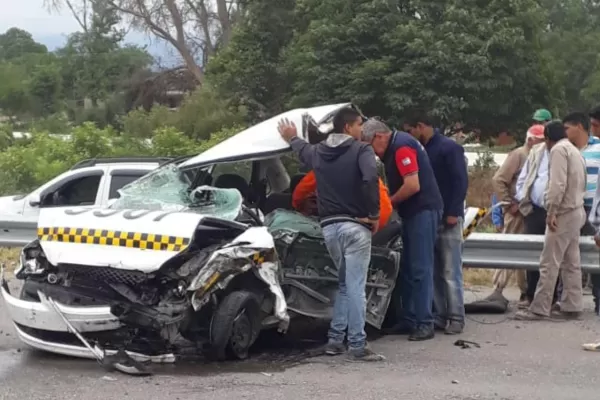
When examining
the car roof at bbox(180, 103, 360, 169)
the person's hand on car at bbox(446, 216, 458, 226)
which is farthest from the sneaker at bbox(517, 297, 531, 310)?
the car roof at bbox(180, 103, 360, 169)

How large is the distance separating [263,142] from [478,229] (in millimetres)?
6730

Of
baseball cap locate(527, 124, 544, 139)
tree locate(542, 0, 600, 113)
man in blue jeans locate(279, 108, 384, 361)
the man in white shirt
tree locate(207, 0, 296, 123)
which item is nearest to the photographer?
man in blue jeans locate(279, 108, 384, 361)

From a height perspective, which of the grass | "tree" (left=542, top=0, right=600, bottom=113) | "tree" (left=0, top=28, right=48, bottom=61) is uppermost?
"tree" (left=0, top=28, right=48, bottom=61)

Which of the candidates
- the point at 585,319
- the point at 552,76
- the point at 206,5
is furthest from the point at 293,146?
the point at 206,5

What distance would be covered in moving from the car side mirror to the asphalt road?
4.81 meters

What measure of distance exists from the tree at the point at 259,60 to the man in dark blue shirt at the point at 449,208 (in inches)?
849

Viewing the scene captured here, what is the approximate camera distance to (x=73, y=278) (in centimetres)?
675

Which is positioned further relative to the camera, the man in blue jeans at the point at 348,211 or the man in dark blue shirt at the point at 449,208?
the man in dark blue shirt at the point at 449,208

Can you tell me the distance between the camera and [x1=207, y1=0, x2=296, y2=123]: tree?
29828 mm

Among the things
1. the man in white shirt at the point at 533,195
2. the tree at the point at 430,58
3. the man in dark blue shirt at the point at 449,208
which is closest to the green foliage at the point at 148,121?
the tree at the point at 430,58

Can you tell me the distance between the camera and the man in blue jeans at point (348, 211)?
6.87 meters

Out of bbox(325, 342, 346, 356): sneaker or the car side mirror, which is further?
the car side mirror

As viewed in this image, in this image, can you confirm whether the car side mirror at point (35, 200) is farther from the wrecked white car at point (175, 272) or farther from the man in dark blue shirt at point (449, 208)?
the man in dark blue shirt at point (449, 208)

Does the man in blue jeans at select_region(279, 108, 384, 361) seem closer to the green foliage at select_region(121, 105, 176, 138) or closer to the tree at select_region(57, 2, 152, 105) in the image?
the green foliage at select_region(121, 105, 176, 138)
